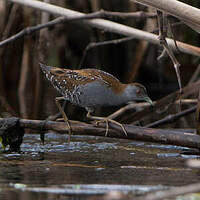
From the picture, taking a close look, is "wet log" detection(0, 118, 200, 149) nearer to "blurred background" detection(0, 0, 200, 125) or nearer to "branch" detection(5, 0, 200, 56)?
"branch" detection(5, 0, 200, 56)

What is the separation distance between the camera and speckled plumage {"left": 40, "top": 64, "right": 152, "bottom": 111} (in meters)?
4.60

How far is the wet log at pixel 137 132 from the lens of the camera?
392 centimetres

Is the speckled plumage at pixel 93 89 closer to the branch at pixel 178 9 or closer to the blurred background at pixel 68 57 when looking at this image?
the branch at pixel 178 9

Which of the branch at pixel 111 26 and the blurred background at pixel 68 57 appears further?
the blurred background at pixel 68 57

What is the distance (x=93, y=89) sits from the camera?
4.61 meters

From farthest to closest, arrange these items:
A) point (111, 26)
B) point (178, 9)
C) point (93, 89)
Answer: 1. point (111, 26)
2. point (93, 89)
3. point (178, 9)

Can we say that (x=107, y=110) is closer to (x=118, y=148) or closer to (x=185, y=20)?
(x=118, y=148)

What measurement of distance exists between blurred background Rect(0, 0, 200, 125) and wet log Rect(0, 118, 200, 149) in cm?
292

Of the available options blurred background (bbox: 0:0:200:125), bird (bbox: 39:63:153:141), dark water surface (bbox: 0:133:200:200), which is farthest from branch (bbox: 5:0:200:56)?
blurred background (bbox: 0:0:200:125)

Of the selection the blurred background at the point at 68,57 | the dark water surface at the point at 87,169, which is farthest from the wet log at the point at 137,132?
the blurred background at the point at 68,57

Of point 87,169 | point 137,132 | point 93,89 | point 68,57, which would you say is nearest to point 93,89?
point 93,89

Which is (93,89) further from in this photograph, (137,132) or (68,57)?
(68,57)

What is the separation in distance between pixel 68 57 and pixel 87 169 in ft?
20.8

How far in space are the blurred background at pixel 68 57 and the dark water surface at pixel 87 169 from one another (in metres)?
2.31
